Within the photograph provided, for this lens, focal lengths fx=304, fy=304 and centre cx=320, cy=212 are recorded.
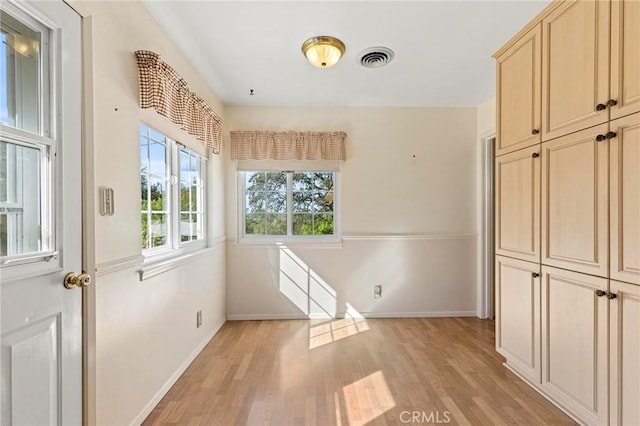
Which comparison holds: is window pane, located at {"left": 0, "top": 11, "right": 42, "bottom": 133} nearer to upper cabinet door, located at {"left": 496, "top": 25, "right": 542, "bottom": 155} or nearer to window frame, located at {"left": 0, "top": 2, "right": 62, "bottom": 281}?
window frame, located at {"left": 0, "top": 2, "right": 62, "bottom": 281}

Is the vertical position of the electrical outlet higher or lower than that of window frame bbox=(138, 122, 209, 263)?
lower

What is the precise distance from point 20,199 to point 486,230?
150 inches

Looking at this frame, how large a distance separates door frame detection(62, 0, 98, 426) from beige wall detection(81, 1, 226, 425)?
32 millimetres

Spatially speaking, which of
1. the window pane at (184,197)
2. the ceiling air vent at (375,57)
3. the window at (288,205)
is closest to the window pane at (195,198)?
the window pane at (184,197)

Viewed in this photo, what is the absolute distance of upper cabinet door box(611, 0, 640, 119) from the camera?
1.35m

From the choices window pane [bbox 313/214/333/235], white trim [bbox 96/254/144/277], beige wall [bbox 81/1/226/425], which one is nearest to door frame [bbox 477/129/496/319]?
window pane [bbox 313/214/333/235]

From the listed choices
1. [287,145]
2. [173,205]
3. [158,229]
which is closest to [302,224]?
[287,145]

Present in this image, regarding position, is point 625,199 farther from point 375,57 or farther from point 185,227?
point 185,227

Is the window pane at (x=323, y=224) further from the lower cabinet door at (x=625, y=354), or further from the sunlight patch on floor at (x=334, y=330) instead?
the lower cabinet door at (x=625, y=354)

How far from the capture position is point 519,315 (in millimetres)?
2088

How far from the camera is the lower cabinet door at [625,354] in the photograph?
1.36 meters

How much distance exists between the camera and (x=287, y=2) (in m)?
1.83

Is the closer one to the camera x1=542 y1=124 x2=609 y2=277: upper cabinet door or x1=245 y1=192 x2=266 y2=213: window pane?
x1=542 y1=124 x2=609 y2=277: upper cabinet door

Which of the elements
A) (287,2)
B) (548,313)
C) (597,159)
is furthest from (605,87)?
(287,2)
